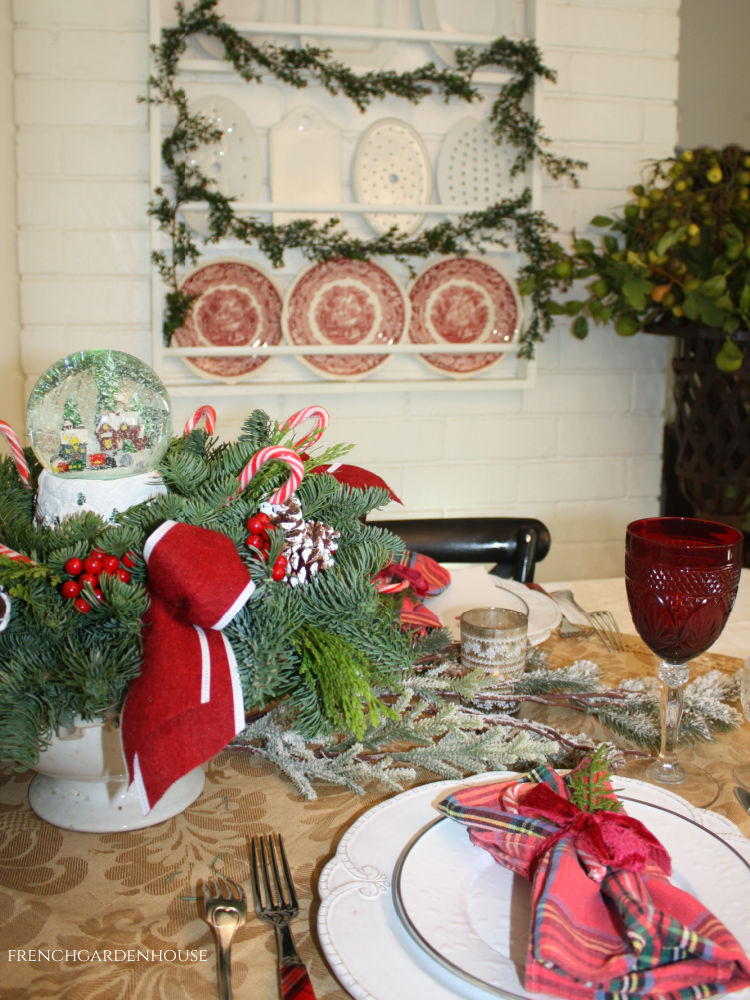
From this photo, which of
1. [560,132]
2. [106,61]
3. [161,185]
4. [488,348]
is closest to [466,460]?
[488,348]

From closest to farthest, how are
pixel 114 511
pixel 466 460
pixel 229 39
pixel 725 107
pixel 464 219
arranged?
pixel 114 511
pixel 229 39
pixel 464 219
pixel 466 460
pixel 725 107

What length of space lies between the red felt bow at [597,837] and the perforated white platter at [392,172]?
1767 mm

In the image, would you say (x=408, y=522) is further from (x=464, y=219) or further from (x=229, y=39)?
(x=229, y=39)

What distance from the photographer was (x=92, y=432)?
0.65 metres

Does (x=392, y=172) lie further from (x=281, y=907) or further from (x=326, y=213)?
(x=281, y=907)

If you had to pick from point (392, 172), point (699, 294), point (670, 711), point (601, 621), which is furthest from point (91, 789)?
point (392, 172)

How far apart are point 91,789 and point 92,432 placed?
0.25m

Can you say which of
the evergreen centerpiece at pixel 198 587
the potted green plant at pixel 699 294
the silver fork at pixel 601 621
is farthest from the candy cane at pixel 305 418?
the potted green plant at pixel 699 294

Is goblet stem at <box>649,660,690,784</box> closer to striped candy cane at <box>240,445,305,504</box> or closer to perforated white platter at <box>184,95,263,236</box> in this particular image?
striped candy cane at <box>240,445,305,504</box>

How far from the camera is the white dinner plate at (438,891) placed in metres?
0.47

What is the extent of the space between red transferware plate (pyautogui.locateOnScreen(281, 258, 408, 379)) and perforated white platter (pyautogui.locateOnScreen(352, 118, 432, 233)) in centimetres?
13

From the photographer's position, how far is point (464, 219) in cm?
214

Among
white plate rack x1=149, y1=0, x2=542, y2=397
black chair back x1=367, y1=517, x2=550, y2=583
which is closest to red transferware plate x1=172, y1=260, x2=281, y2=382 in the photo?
white plate rack x1=149, y1=0, x2=542, y2=397

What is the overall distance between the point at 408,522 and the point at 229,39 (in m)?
1.21
